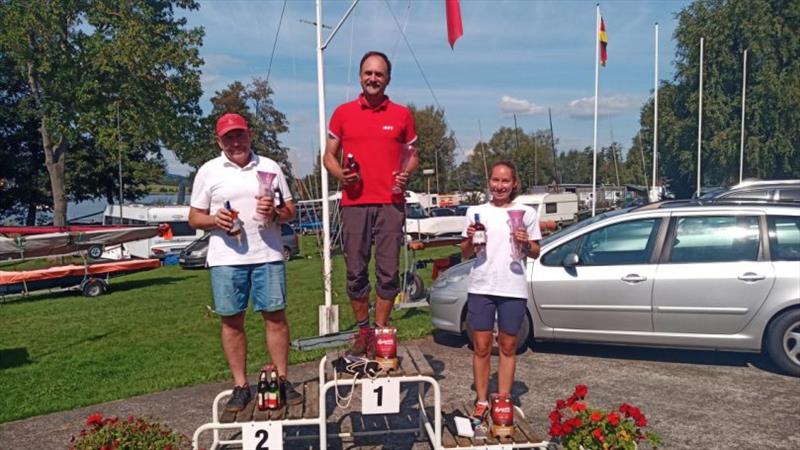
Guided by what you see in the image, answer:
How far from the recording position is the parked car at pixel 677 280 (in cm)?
613

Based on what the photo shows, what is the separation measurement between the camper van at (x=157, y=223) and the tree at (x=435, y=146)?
25924 mm

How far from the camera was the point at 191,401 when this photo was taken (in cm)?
588

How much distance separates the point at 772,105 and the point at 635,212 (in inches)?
1590

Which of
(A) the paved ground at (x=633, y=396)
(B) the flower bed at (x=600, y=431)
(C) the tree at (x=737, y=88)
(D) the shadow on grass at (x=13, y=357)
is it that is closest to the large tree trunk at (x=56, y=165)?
(D) the shadow on grass at (x=13, y=357)

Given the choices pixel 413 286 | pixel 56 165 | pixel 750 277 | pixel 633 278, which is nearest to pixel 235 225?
pixel 633 278

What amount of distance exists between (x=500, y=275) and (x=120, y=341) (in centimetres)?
760

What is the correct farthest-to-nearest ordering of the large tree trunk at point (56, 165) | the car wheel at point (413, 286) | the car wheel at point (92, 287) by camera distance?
the large tree trunk at point (56, 165), the car wheel at point (92, 287), the car wheel at point (413, 286)

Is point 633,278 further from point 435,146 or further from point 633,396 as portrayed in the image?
point 435,146

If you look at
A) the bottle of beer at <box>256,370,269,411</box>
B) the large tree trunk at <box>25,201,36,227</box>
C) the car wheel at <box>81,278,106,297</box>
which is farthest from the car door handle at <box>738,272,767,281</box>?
the large tree trunk at <box>25,201,36,227</box>

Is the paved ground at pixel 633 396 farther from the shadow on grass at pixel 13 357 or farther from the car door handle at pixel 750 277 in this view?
the shadow on grass at pixel 13 357

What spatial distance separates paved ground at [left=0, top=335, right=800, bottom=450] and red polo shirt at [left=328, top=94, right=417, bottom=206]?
179cm

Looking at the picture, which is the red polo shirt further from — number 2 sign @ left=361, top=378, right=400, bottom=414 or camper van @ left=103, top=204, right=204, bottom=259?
Result: camper van @ left=103, top=204, right=204, bottom=259

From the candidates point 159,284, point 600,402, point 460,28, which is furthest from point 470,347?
point 159,284

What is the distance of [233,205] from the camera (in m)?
4.01
